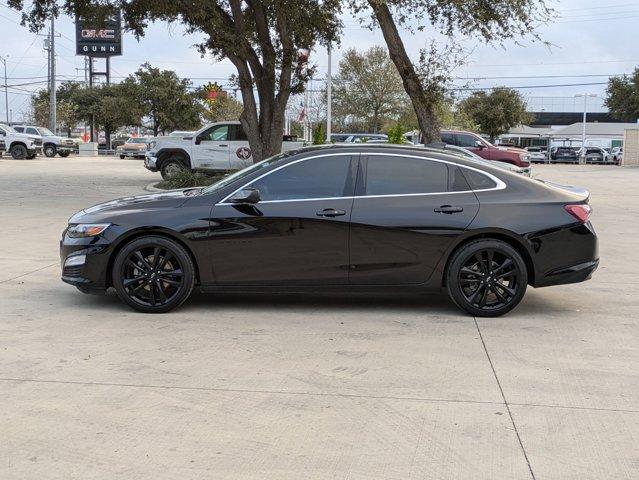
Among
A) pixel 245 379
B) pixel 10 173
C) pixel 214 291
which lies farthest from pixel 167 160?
pixel 245 379

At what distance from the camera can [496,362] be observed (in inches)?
211

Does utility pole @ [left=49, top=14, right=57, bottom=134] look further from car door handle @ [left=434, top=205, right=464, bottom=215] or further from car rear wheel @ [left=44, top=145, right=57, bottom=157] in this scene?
car door handle @ [left=434, top=205, right=464, bottom=215]

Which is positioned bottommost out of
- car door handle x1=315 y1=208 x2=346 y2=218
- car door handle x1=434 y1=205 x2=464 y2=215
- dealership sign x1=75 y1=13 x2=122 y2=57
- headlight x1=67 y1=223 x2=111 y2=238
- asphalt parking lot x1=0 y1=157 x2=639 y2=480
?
asphalt parking lot x1=0 y1=157 x2=639 y2=480

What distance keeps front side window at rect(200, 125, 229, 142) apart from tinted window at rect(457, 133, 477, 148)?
9005 millimetres

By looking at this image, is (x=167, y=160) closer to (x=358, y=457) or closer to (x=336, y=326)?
(x=336, y=326)

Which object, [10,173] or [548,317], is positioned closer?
[548,317]

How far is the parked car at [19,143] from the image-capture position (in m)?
41.7

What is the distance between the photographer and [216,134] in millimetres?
22188

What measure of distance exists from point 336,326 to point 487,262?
158cm

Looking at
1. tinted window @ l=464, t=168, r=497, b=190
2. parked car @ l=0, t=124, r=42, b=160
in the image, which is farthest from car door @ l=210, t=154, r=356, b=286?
parked car @ l=0, t=124, r=42, b=160

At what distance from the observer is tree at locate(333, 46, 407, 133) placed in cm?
5731

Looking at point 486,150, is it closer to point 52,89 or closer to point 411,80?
point 411,80

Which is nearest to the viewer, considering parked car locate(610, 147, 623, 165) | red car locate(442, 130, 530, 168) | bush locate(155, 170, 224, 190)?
bush locate(155, 170, 224, 190)

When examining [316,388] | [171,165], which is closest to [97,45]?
[171,165]
